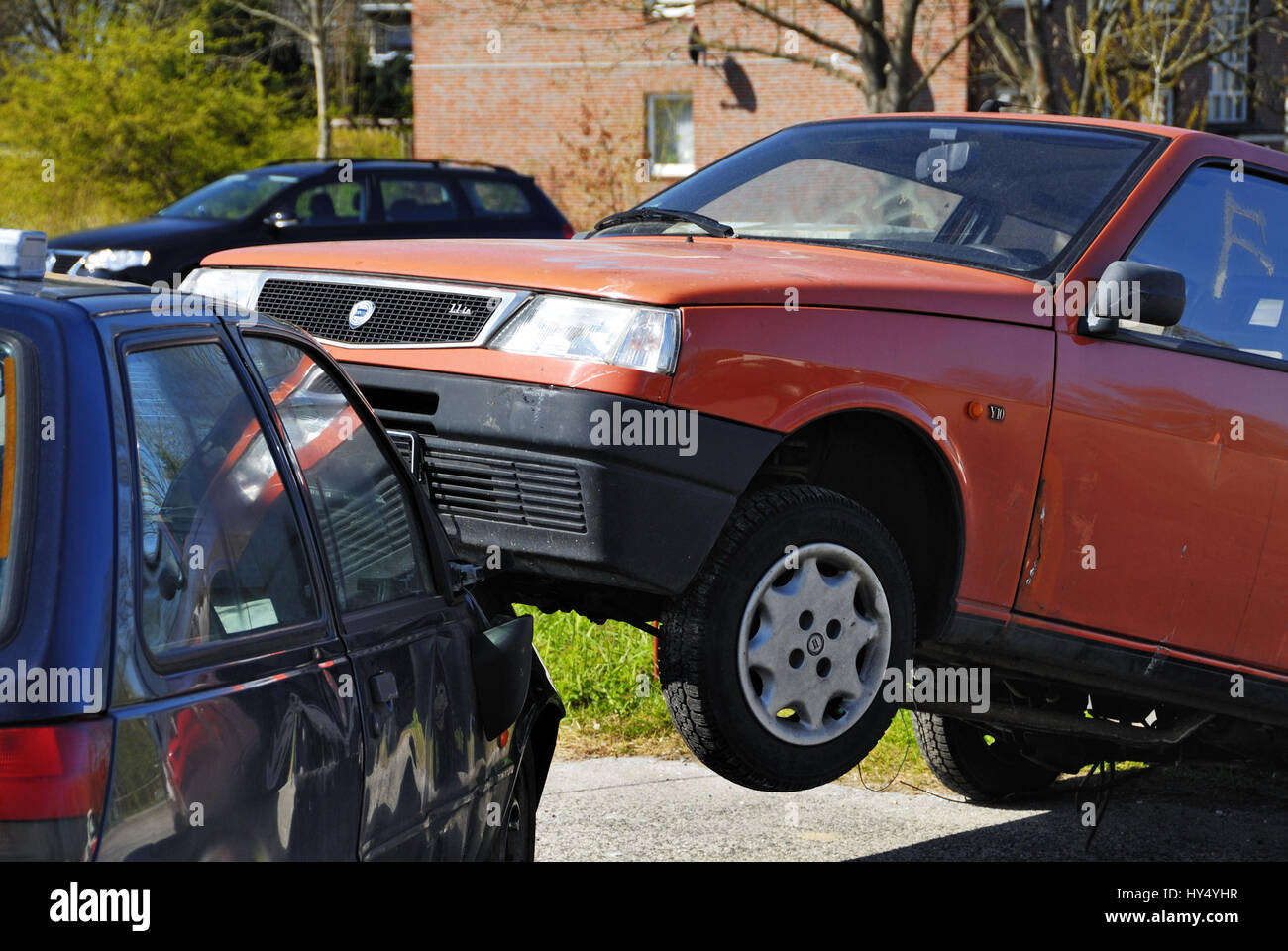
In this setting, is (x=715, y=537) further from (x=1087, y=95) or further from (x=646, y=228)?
(x=1087, y=95)

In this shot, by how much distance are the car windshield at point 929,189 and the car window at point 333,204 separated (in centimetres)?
1088

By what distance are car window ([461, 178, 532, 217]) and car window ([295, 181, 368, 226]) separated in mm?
1219

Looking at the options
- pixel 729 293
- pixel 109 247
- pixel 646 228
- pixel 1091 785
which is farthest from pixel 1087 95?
pixel 729 293

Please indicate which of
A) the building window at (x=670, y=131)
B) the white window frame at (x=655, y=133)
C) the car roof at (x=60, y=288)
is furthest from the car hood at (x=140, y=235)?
the building window at (x=670, y=131)

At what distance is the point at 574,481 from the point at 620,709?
3428 millimetres

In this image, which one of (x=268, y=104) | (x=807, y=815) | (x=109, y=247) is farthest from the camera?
(x=268, y=104)

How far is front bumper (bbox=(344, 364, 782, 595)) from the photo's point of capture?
11.6ft

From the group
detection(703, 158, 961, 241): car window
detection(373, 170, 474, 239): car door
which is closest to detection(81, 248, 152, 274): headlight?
detection(373, 170, 474, 239): car door

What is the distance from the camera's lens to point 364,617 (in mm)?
2859

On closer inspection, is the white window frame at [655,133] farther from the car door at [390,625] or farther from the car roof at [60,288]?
the car roof at [60,288]

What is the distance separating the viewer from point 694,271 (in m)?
3.84

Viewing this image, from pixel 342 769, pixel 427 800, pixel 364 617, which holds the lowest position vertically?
pixel 427 800

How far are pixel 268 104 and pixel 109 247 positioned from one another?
53.4 feet

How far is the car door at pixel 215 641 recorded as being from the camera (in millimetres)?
2154
